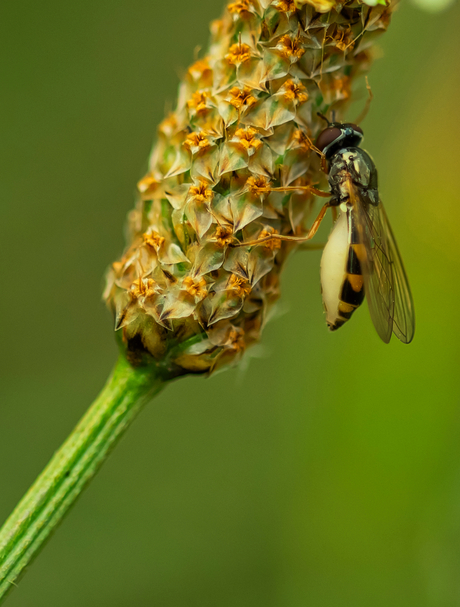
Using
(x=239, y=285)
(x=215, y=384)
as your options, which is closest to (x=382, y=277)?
(x=239, y=285)

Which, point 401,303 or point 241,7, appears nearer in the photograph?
point 241,7

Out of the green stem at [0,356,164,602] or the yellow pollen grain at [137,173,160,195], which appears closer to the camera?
the green stem at [0,356,164,602]

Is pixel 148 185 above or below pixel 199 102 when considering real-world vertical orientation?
below

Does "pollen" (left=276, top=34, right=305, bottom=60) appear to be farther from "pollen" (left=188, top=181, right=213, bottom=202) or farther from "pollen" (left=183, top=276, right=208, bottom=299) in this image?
"pollen" (left=183, top=276, right=208, bottom=299)

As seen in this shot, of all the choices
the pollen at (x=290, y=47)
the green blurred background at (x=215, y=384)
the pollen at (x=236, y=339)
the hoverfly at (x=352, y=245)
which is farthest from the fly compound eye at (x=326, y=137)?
the green blurred background at (x=215, y=384)

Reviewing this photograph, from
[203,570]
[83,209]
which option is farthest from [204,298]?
[83,209]

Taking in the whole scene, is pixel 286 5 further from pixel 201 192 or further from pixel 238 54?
pixel 201 192

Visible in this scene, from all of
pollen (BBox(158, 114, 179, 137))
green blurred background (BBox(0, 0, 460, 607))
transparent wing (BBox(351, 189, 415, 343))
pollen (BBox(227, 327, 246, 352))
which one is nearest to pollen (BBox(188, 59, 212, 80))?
pollen (BBox(158, 114, 179, 137))
